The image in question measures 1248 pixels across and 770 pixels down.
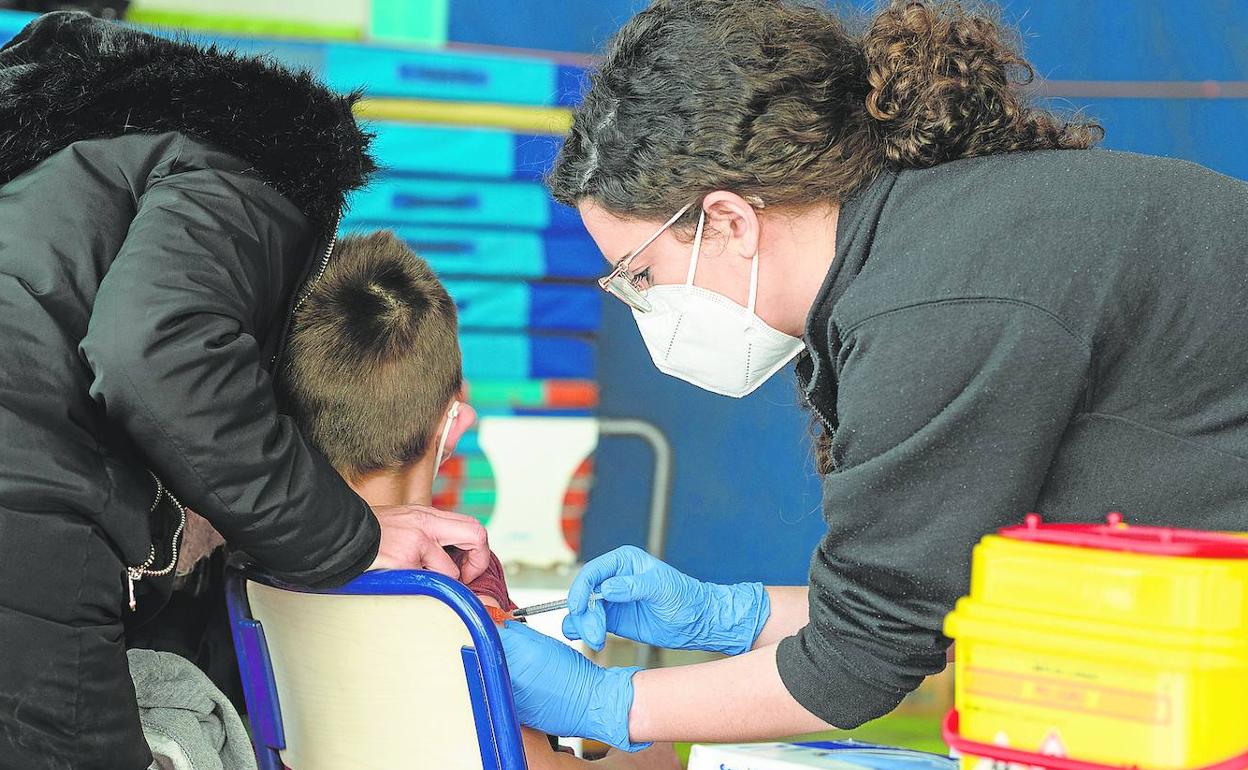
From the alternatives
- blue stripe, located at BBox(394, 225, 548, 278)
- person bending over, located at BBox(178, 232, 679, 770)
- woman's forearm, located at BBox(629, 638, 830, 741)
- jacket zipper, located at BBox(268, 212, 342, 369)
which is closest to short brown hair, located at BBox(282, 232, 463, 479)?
person bending over, located at BBox(178, 232, 679, 770)

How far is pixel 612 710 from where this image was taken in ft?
4.24

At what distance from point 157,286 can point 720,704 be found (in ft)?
2.20

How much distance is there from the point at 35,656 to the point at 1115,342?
1007 millimetres

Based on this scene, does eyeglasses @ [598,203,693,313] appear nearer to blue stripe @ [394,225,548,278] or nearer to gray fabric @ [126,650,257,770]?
gray fabric @ [126,650,257,770]

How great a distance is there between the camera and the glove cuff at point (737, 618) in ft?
5.23

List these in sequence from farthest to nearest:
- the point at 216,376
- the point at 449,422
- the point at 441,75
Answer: the point at 441,75
the point at 449,422
the point at 216,376

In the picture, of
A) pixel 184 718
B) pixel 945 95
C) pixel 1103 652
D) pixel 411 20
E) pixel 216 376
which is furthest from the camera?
pixel 411 20

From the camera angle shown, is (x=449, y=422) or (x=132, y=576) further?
Answer: (x=449, y=422)

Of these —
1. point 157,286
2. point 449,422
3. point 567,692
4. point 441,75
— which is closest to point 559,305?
point 441,75

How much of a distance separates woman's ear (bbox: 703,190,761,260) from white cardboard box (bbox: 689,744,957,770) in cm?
52

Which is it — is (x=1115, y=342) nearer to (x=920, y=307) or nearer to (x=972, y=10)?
(x=920, y=307)

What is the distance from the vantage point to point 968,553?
3.50ft

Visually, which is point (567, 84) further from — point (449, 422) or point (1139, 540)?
point (1139, 540)

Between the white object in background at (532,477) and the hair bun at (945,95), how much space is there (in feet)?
5.61
